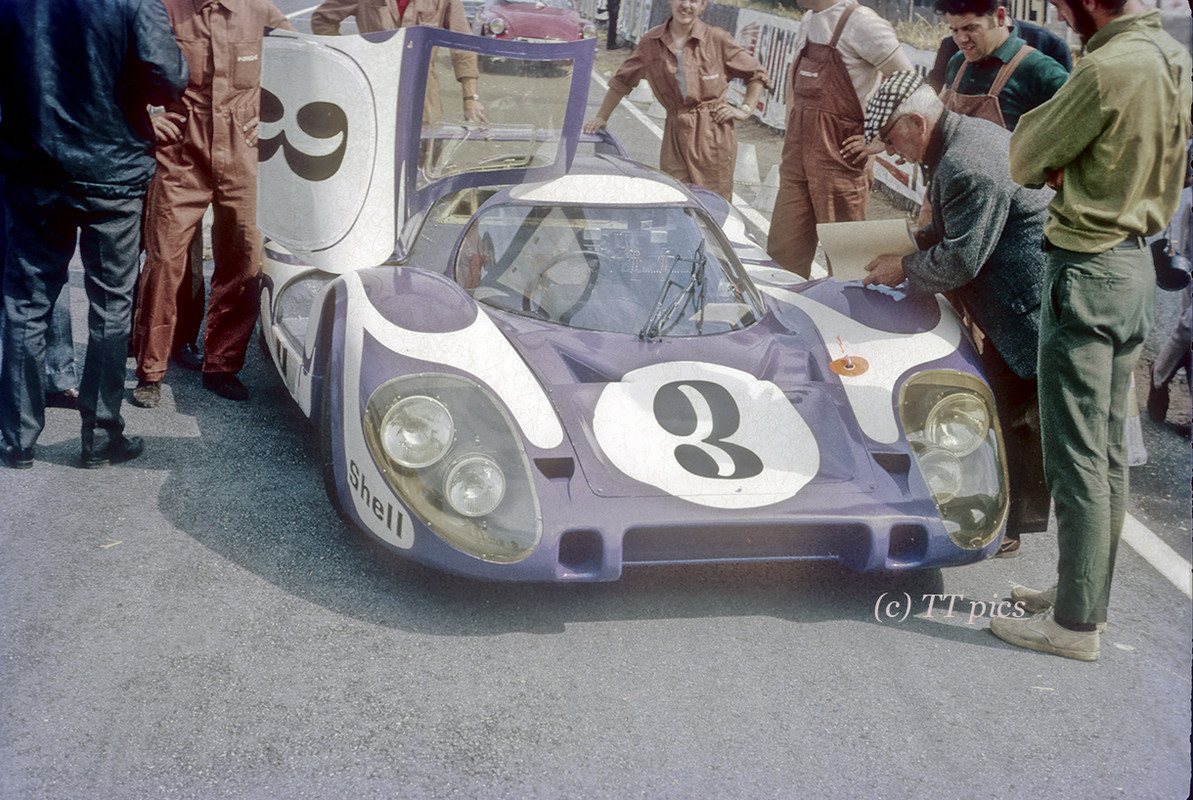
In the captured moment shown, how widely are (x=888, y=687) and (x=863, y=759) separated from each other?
347 mm

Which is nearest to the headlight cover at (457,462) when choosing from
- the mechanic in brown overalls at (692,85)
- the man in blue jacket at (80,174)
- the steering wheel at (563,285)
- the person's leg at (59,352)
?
the steering wheel at (563,285)

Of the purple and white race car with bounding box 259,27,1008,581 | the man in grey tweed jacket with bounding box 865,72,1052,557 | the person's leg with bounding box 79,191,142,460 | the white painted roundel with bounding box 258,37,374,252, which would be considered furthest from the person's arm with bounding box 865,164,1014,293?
the person's leg with bounding box 79,191,142,460

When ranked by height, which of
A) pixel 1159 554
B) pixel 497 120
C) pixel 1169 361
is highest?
pixel 497 120

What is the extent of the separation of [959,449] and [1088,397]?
1.55 feet

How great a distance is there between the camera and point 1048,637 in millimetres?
3080

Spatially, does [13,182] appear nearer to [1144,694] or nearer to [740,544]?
[740,544]

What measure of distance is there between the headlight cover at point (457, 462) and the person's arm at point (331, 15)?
3685 mm

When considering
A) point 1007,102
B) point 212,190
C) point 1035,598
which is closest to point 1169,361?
point 1007,102

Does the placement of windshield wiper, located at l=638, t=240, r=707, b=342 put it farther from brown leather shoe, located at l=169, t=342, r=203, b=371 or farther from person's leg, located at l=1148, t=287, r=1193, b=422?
brown leather shoe, located at l=169, t=342, r=203, b=371

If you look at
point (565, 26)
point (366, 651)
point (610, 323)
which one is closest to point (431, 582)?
point (366, 651)

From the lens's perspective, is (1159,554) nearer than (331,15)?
Yes

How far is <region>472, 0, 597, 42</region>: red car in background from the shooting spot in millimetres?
15688

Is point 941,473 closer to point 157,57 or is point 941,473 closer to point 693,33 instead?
point 157,57

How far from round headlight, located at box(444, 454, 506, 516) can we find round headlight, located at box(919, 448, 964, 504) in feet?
3.99
